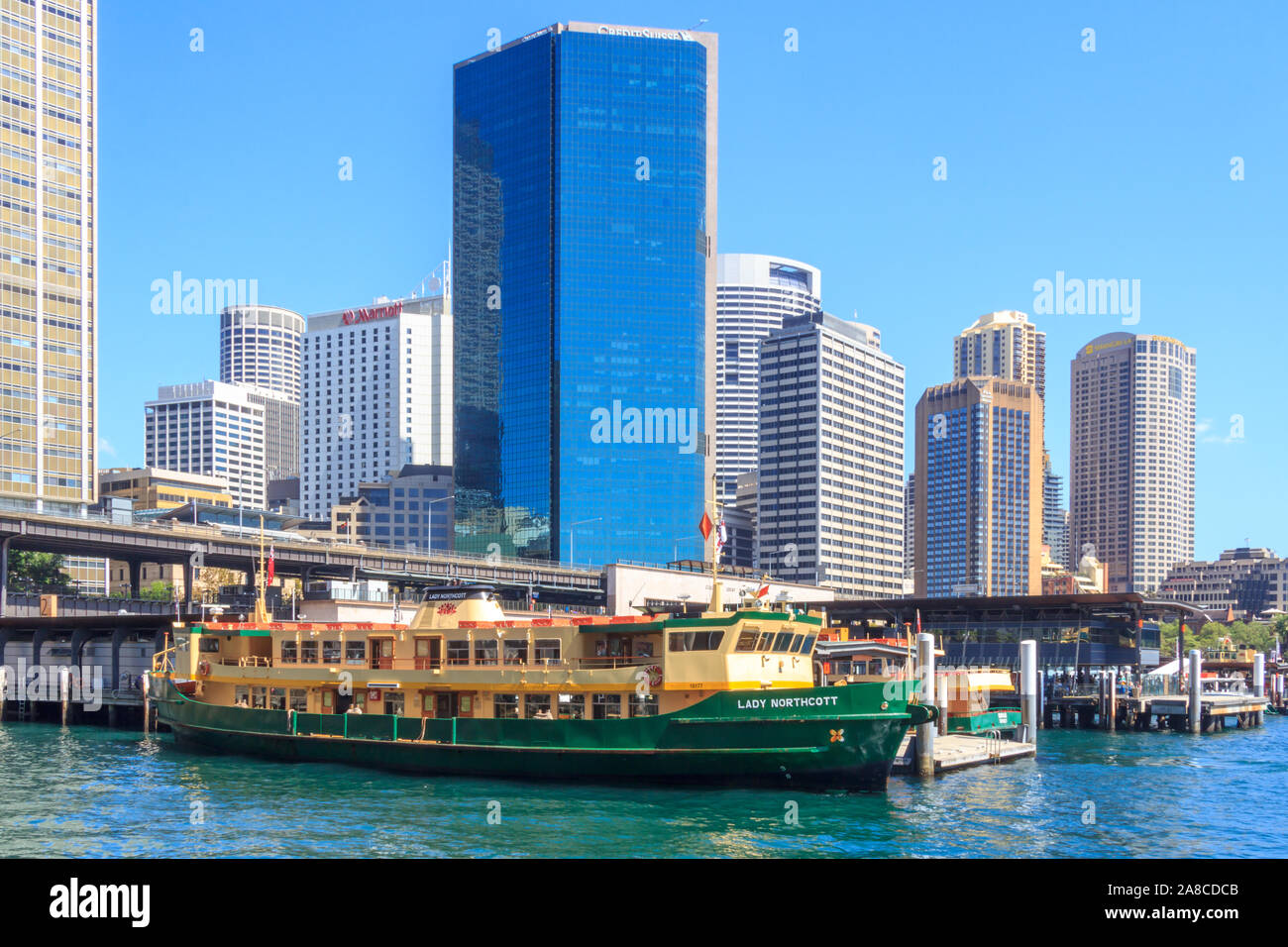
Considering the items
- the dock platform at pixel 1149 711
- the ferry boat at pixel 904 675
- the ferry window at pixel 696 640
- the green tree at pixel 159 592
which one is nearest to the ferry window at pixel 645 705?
the ferry window at pixel 696 640

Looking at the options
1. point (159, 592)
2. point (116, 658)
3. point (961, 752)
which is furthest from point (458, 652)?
point (159, 592)

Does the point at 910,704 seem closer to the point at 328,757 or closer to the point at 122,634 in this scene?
the point at 328,757

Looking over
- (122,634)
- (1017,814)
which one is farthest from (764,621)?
(122,634)

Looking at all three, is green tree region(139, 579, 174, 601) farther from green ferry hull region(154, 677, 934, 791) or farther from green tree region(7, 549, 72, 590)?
green ferry hull region(154, 677, 934, 791)

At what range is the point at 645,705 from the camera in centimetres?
4794

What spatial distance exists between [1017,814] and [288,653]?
35.3 meters

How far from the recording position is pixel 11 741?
67000 millimetres

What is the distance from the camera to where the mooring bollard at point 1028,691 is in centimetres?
6544

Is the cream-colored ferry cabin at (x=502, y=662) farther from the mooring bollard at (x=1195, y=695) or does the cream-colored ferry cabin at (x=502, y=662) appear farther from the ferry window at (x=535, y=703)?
the mooring bollard at (x=1195, y=695)

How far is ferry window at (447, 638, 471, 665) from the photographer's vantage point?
52875 millimetres

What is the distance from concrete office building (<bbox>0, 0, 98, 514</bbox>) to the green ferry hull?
4845 inches

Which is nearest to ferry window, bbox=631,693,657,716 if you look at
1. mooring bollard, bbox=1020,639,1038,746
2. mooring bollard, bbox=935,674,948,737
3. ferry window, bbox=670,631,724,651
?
ferry window, bbox=670,631,724,651

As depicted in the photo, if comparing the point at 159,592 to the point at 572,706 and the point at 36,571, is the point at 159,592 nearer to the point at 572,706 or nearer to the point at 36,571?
the point at 36,571

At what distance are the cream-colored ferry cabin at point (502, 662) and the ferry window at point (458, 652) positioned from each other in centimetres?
6
